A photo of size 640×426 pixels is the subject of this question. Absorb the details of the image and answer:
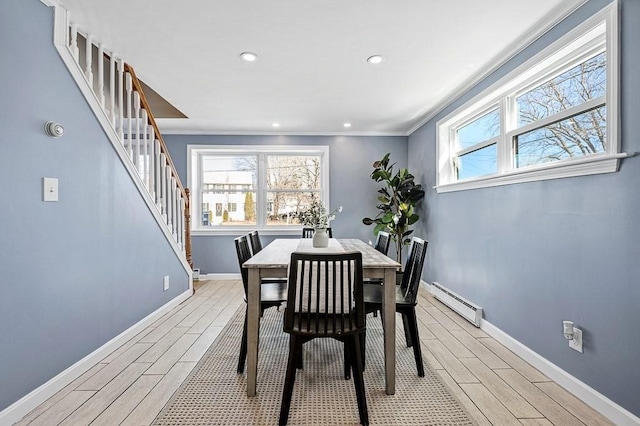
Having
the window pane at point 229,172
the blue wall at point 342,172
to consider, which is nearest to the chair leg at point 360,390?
the blue wall at point 342,172

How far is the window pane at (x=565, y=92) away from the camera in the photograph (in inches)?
77.3

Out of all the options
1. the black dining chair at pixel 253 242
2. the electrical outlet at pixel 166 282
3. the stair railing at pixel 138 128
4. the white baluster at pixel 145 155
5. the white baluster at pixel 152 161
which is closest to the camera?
the stair railing at pixel 138 128

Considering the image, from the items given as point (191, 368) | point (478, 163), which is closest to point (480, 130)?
point (478, 163)

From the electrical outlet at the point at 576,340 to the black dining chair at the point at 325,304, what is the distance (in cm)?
130

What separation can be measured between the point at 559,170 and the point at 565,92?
1.89 ft

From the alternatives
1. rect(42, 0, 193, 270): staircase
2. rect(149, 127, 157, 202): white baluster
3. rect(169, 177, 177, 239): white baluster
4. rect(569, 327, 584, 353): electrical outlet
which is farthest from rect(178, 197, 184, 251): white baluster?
rect(569, 327, 584, 353): electrical outlet

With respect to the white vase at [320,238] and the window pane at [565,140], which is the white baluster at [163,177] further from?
the window pane at [565,140]

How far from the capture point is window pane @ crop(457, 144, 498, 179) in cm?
308

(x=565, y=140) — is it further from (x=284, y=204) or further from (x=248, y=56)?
(x=284, y=204)

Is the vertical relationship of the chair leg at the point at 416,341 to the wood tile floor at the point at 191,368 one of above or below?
above

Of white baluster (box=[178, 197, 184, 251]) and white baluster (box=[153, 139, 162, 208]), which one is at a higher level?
white baluster (box=[153, 139, 162, 208])

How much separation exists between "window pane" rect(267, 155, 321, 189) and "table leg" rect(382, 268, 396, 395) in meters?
3.57

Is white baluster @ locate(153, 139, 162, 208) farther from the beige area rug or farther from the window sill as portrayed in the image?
the window sill

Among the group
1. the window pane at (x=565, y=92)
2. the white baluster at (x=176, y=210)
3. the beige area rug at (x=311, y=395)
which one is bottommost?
the beige area rug at (x=311, y=395)
